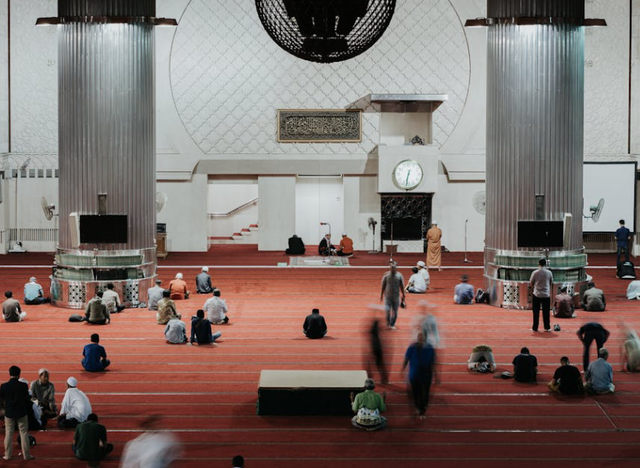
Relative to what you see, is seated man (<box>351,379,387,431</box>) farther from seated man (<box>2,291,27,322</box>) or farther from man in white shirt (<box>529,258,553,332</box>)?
seated man (<box>2,291,27,322</box>)

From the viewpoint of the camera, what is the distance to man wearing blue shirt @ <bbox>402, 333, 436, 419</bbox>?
6.75 meters

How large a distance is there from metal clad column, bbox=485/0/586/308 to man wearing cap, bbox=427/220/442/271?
294 centimetres

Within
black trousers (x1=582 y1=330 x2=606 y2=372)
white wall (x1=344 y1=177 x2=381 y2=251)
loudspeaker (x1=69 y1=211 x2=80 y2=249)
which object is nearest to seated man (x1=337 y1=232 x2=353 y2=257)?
white wall (x1=344 y1=177 x2=381 y2=251)

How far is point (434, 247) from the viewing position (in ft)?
49.8

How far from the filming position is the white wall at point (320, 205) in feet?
64.1

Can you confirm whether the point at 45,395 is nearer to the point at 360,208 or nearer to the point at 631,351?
the point at 631,351

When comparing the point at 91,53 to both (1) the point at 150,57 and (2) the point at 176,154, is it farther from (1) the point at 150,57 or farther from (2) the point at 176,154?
(2) the point at 176,154

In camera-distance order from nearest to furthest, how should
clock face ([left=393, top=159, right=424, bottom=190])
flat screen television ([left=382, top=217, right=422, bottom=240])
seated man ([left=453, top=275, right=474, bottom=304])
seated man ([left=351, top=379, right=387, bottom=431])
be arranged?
1. seated man ([left=351, top=379, right=387, bottom=431])
2. seated man ([left=453, top=275, right=474, bottom=304])
3. clock face ([left=393, top=159, right=424, bottom=190])
4. flat screen television ([left=382, top=217, right=422, bottom=240])

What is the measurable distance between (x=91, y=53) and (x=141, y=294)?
3813mm

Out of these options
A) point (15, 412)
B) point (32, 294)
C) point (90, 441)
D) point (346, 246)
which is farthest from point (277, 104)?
point (90, 441)

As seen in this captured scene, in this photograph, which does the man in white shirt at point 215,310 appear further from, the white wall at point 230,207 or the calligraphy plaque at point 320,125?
the white wall at point 230,207

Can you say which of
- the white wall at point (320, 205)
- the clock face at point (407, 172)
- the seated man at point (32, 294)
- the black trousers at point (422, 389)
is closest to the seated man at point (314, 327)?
the black trousers at point (422, 389)

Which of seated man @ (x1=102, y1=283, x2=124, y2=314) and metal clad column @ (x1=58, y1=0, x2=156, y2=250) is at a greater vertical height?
metal clad column @ (x1=58, y1=0, x2=156, y2=250)

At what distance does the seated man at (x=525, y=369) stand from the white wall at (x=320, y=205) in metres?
11.6
